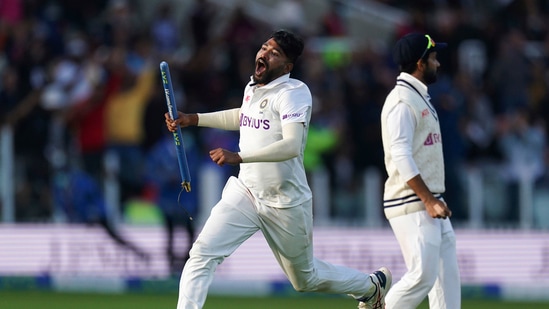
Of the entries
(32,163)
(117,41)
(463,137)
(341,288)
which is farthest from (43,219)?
(341,288)

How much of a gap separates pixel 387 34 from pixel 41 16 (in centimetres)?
602

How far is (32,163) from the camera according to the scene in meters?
16.3

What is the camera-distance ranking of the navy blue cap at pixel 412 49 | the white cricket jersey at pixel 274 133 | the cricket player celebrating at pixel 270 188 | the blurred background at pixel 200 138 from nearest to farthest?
the cricket player celebrating at pixel 270 188, the white cricket jersey at pixel 274 133, the navy blue cap at pixel 412 49, the blurred background at pixel 200 138

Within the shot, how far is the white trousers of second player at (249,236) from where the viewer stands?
8.84 m

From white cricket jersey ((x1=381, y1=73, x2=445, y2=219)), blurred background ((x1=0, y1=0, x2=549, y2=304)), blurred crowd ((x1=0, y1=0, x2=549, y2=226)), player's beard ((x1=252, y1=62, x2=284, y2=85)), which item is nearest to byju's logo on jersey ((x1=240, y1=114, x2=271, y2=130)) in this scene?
player's beard ((x1=252, y1=62, x2=284, y2=85))

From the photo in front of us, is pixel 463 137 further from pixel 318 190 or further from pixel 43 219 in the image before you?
pixel 43 219

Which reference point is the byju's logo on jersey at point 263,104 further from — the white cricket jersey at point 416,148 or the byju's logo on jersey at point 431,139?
the byju's logo on jersey at point 431,139

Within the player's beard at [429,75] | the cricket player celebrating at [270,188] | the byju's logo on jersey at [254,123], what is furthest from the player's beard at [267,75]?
the player's beard at [429,75]

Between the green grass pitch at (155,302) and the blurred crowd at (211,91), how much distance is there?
5.88 ft

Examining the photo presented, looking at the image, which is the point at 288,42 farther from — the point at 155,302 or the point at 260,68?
the point at 155,302

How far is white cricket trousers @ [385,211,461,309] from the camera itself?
915 centimetres

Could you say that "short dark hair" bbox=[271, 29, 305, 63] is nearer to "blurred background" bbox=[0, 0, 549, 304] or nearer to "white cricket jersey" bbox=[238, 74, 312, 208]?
"white cricket jersey" bbox=[238, 74, 312, 208]

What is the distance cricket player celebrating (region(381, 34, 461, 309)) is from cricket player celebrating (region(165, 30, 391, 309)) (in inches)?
24.5

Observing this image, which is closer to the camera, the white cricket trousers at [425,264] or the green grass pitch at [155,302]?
the white cricket trousers at [425,264]
